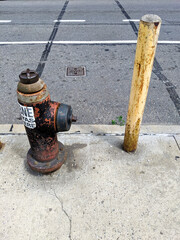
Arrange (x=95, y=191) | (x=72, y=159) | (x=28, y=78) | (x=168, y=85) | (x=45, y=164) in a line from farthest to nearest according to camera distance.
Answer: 1. (x=168, y=85)
2. (x=72, y=159)
3. (x=45, y=164)
4. (x=95, y=191)
5. (x=28, y=78)

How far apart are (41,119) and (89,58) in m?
3.53

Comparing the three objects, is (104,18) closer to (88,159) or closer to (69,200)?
(88,159)

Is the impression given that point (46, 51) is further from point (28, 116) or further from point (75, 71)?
point (28, 116)

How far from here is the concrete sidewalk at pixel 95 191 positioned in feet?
6.36

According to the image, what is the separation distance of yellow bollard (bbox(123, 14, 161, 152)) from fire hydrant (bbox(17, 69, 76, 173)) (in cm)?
66

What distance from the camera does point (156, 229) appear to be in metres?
1.94

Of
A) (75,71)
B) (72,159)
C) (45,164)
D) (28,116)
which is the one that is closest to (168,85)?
(75,71)

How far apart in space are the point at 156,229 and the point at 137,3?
1016 centimetres

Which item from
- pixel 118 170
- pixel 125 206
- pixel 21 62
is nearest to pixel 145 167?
pixel 118 170

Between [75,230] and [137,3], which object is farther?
[137,3]

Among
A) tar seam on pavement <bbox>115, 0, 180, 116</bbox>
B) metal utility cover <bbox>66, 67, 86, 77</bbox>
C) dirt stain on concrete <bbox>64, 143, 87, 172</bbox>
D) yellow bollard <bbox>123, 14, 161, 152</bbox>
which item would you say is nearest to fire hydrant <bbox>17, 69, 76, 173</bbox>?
dirt stain on concrete <bbox>64, 143, 87, 172</bbox>

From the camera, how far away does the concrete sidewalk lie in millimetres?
1940

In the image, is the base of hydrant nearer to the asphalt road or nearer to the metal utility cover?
the asphalt road

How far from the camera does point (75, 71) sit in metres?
4.68
